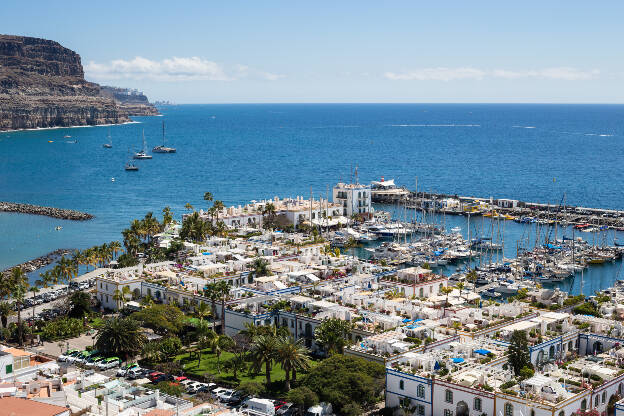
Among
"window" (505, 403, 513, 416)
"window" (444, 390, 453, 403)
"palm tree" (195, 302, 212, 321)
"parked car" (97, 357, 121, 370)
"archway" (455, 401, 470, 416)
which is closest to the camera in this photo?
"window" (505, 403, 513, 416)

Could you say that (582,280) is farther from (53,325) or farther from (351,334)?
(53,325)

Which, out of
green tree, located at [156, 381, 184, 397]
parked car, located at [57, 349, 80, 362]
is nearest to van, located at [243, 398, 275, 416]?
green tree, located at [156, 381, 184, 397]

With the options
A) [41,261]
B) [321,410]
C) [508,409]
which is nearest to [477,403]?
[508,409]

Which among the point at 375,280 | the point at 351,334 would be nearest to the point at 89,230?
the point at 375,280

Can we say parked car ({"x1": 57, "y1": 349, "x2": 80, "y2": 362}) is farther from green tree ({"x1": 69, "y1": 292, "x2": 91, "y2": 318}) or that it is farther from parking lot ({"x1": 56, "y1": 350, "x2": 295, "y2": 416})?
green tree ({"x1": 69, "y1": 292, "x2": 91, "y2": 318})

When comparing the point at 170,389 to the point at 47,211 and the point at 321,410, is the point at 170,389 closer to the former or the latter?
the point at 321,410
